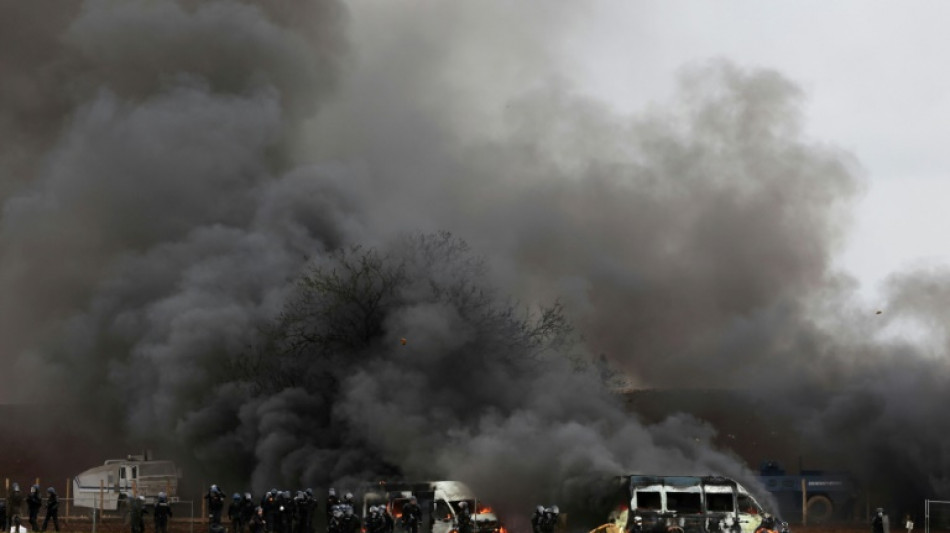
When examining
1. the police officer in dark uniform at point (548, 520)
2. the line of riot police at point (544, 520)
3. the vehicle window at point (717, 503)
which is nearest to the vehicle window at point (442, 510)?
the line of riot police at point (544, 520)

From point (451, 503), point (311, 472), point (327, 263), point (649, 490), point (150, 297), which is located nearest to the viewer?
point (649, 490)

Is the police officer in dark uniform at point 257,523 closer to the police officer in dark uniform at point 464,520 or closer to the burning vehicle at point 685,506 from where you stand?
the police officer in dark uniform at point 464,520

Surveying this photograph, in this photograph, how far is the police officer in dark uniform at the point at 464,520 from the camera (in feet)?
149

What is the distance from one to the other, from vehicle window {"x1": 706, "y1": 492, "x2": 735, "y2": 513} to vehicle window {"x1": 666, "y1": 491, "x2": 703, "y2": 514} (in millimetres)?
284

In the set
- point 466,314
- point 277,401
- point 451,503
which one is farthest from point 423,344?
point 451,503

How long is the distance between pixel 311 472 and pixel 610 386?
17.7 m

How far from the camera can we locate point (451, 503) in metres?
47.3

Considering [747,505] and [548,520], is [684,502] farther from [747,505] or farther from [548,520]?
[548,520]

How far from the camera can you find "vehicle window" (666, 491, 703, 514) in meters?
41.0

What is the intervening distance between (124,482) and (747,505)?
3262 centimetres

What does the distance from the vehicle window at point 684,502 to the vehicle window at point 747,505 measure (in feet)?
4.31

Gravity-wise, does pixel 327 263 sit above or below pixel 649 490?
above

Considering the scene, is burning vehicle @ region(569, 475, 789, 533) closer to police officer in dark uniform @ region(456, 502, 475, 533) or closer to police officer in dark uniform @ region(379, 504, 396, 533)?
police officer in dark uniform @ region(456, 502, 475, 533)

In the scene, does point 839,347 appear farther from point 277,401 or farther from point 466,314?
point 277,401
